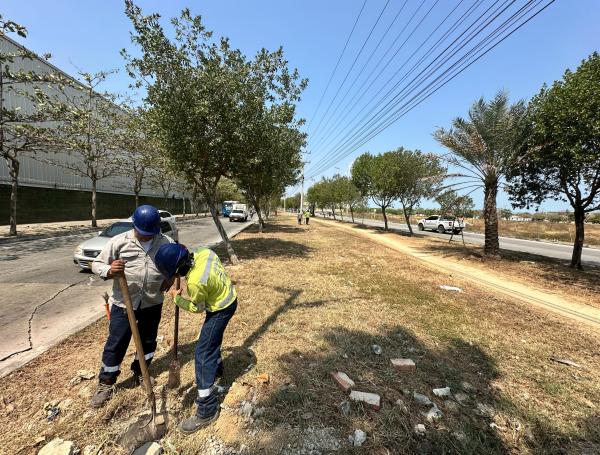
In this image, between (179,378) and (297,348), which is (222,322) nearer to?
(179,378)

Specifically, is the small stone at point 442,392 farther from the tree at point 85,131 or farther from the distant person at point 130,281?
the tree at point 85,131

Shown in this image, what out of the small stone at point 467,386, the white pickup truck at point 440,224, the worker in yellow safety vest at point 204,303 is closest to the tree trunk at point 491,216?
the small stone at point 467,386

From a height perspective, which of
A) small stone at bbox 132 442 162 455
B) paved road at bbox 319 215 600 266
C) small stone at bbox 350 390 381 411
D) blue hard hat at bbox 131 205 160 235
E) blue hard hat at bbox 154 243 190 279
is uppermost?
blue hard hat at bbox 131 205 160 235

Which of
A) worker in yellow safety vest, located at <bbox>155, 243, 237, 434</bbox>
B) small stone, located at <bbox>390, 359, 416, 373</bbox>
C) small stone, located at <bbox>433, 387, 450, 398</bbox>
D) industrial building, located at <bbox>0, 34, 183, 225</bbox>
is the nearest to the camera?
worker in yellow safety vest, located at <bbox>155, 243, 237, 434</bbox>

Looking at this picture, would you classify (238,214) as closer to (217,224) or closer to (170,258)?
(217,224)

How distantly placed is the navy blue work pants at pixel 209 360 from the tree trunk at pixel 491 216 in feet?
41.4

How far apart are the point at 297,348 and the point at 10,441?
2.83m

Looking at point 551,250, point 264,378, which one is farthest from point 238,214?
point 264,378

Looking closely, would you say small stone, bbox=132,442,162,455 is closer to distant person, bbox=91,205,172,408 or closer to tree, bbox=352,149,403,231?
distant person, bbox=91,205,172,408

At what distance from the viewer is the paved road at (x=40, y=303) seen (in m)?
3.98

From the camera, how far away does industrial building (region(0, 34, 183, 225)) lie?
18.4m

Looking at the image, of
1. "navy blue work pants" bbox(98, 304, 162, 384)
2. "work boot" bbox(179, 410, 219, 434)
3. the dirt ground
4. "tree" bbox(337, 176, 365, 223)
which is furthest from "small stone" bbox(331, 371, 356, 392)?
"tree" bbox(337, 176, 365, 223)

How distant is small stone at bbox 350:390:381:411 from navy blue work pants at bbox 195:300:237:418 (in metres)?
1.34

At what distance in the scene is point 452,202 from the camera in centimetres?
1294
